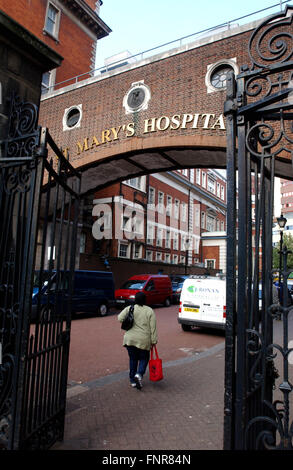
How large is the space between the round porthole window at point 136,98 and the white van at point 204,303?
815 cm

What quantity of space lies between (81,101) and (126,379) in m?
14.6

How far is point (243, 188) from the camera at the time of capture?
2.54 meters

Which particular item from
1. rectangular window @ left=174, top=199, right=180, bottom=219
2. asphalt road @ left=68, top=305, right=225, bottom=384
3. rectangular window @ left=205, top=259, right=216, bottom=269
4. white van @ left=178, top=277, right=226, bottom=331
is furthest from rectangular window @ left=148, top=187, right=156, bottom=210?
white van @ left=178, top=277, right=226, bottom=331

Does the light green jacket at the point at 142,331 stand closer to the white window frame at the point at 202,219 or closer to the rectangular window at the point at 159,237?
the rectangular window at the point at 159,237

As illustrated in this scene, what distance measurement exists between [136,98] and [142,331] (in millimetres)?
12168

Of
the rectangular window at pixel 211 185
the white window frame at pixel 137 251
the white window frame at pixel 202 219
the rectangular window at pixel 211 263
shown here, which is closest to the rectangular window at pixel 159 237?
the white window frame at pixel 137 251

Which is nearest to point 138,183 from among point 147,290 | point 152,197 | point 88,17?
point 152,197

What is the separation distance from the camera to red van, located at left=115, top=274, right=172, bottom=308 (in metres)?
17.4

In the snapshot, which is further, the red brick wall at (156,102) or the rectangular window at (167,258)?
the rectangular window at (167,258)

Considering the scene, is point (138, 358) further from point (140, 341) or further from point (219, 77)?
point (219, 77)

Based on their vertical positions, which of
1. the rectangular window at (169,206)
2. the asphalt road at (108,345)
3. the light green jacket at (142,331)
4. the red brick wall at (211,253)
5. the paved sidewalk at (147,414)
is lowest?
the asphalt road at (108,345)

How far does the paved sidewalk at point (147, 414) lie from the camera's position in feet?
12.2

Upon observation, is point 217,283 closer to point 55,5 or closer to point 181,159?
point 181,159

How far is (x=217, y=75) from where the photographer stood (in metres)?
13.3
